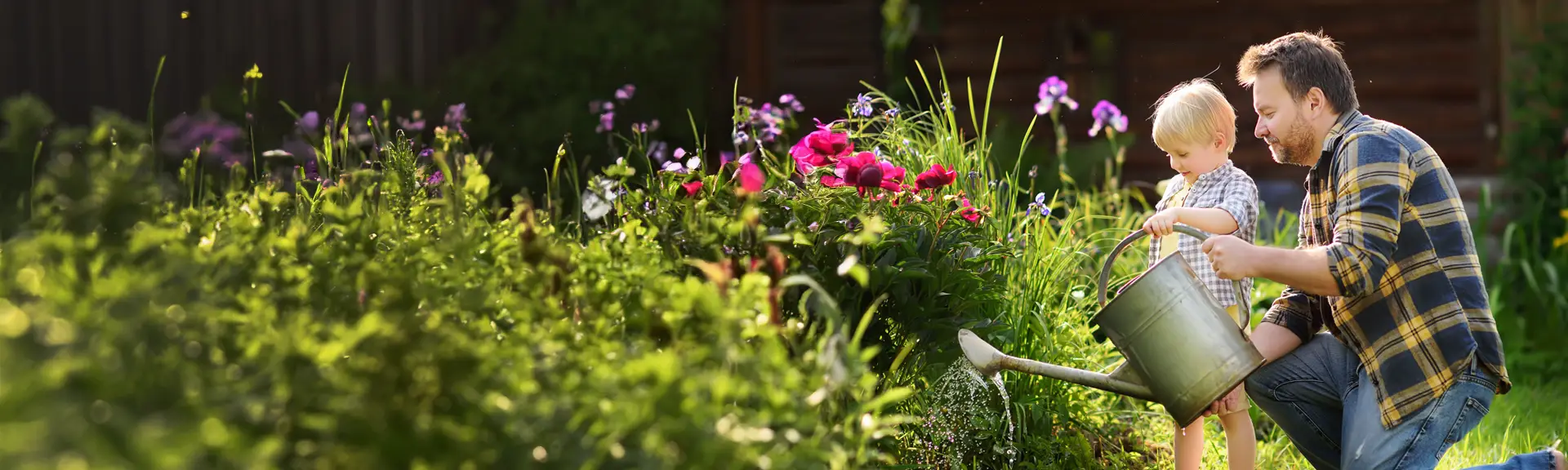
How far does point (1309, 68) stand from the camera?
2.23 m

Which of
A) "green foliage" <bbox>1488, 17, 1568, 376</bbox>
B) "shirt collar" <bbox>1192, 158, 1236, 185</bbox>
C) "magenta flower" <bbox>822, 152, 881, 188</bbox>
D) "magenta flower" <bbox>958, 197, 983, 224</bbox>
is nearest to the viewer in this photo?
"magenta flower" <bbox>822, 152, 881, 188</bbox>

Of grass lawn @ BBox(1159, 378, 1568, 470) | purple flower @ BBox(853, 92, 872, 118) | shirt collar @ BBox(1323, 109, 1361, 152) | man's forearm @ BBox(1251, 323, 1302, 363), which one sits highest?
shirt collar @ BBox(1323, 109, 1361, 152)

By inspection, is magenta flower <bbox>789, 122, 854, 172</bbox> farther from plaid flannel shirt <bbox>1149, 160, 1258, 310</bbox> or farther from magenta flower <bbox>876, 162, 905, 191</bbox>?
plaid flannel shirt <bbox>1149, 160, 1258, 310</bbox>

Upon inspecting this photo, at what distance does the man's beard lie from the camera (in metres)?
2.27

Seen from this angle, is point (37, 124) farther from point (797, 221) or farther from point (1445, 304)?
point (1445, 304)

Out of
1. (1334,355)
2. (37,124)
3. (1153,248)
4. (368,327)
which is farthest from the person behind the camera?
(1153,248)

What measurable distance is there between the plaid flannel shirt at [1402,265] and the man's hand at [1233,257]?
0.13 meters

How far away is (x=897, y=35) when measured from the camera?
7246mm

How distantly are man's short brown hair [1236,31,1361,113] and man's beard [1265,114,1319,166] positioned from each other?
5cm

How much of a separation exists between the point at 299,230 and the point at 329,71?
5.48 metres

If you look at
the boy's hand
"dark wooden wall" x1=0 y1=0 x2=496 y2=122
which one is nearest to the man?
the boy's hand

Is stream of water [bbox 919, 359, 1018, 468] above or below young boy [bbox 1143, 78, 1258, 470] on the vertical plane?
below

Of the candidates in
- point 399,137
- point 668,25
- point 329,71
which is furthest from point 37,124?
point 668,25

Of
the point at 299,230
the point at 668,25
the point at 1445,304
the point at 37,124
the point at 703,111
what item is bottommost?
the point at 703,111
